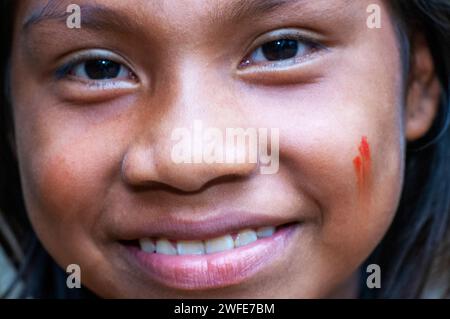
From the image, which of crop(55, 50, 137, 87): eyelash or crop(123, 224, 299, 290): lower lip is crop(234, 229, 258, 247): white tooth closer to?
crop(123, 224, 299, 290): lower lip

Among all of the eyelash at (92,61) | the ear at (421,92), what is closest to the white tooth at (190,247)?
the eyelash at (92,61)

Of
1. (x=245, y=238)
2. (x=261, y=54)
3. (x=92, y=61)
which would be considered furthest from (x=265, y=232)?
(x=92, y=61)

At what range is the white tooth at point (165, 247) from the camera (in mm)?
1300

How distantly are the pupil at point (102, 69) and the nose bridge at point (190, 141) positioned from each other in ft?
0.48

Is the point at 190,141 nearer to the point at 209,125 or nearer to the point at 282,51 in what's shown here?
the point at 209,125

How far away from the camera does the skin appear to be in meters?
1.17

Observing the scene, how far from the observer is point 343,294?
5.28 feet

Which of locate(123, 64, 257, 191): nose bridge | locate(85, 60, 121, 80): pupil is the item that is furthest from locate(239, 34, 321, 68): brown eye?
locate(85, 60, 121, 80): pupil

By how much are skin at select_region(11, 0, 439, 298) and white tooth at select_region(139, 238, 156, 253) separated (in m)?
0.04

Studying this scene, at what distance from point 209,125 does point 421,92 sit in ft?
1.71

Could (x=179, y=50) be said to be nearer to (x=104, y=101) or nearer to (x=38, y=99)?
(x=104, y=101)

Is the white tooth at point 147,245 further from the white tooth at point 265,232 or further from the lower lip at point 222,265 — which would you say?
the white tooth at point 265,232

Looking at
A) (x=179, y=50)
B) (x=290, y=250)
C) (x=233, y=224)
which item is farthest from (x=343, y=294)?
(x=179, y=50)
